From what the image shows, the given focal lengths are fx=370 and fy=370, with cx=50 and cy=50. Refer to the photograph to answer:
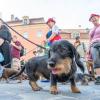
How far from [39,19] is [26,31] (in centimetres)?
342

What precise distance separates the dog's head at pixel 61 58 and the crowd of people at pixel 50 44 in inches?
95.6

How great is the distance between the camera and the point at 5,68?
359 inches

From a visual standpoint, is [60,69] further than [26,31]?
No

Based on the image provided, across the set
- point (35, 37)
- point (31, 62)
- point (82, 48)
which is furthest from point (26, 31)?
point (31, 62)

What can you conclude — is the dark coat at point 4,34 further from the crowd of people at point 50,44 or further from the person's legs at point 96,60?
the person's legs at point 96,60

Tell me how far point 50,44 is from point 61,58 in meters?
2.86

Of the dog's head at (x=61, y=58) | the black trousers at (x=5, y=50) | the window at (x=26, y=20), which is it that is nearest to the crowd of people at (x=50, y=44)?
the black trousers at (x=5, y=50)

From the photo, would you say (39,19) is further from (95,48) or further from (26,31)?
(95,48)

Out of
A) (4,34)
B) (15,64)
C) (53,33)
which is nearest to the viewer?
(53,33)

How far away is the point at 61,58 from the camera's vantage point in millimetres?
4914

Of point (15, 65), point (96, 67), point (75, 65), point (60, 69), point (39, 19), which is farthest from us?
point (39, 19)

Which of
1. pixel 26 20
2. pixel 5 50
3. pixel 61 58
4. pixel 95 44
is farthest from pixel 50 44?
pixel 26 20

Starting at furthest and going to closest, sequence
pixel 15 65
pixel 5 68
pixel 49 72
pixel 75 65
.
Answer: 1. pixel 15 65
2. pixel 5 68
3. pixel 49 72
4. pixel 75 65

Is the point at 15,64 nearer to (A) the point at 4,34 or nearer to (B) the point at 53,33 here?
(A) the point at 4,34
